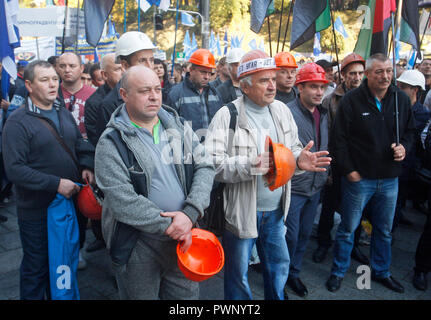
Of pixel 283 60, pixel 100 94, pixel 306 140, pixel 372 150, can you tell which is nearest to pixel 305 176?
pixel 306 140

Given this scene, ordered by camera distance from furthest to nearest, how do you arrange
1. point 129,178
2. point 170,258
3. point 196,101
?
point 196,101 < point 170,258 < point 129,178

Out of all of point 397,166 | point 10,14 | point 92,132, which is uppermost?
point 10,14

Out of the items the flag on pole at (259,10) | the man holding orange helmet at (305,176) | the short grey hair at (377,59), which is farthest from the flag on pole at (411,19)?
the man holding orange helmet at (305,176)

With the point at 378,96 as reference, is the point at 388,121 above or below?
below

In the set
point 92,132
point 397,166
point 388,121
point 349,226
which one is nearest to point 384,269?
point 349,226

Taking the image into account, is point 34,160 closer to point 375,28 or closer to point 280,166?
point 280,166

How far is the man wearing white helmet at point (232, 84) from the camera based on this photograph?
488 cm

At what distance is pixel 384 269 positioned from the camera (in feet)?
11.4

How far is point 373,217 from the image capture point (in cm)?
346

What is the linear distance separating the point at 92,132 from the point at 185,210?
1.73m

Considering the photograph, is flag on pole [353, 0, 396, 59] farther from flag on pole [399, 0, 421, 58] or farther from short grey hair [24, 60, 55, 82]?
short grey hair [24, 60, 55, 82]

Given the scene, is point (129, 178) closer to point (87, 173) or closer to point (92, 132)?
point (87, 173)

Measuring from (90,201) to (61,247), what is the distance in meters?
0.45

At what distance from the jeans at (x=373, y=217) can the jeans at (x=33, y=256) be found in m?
2.64
